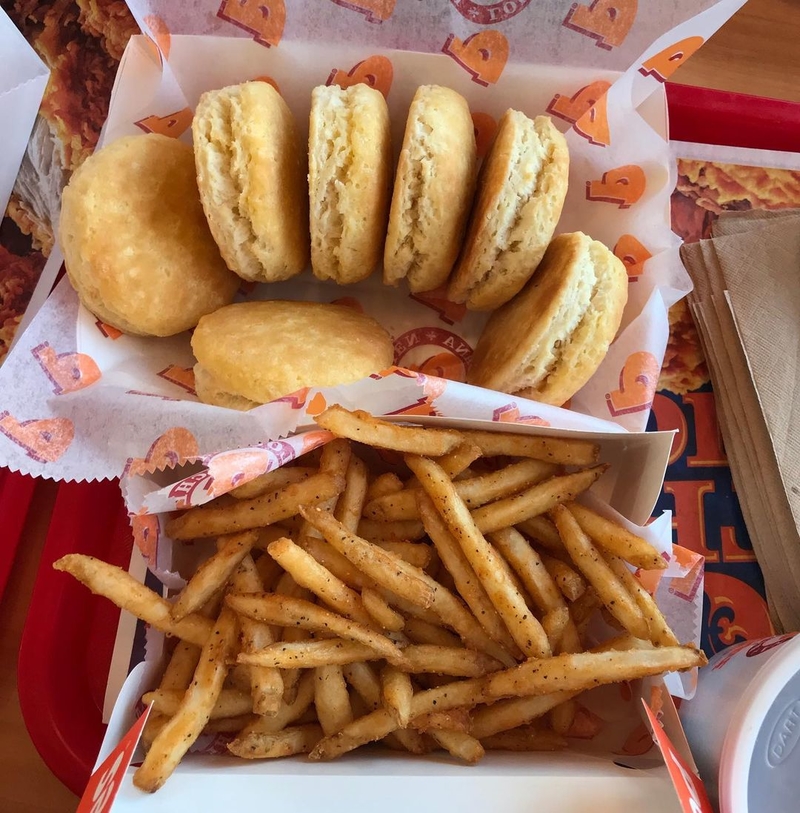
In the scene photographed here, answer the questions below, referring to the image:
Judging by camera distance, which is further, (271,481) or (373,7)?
(373,7)

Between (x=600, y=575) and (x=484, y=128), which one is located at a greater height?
(x=484, y=128)

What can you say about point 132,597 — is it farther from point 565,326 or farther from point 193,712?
point 565,326

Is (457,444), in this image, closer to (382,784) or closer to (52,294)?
(382,784)

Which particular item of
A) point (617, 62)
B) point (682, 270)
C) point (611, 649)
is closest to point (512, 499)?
point (611, 649)

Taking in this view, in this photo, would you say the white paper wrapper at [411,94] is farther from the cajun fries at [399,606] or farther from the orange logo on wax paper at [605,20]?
the cajun fries at [399,606]

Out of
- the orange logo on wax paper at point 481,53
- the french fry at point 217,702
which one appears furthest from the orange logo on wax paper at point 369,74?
the french fry at point 217,702

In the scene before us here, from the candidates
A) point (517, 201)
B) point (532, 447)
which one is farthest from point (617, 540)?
point (517, 201)
